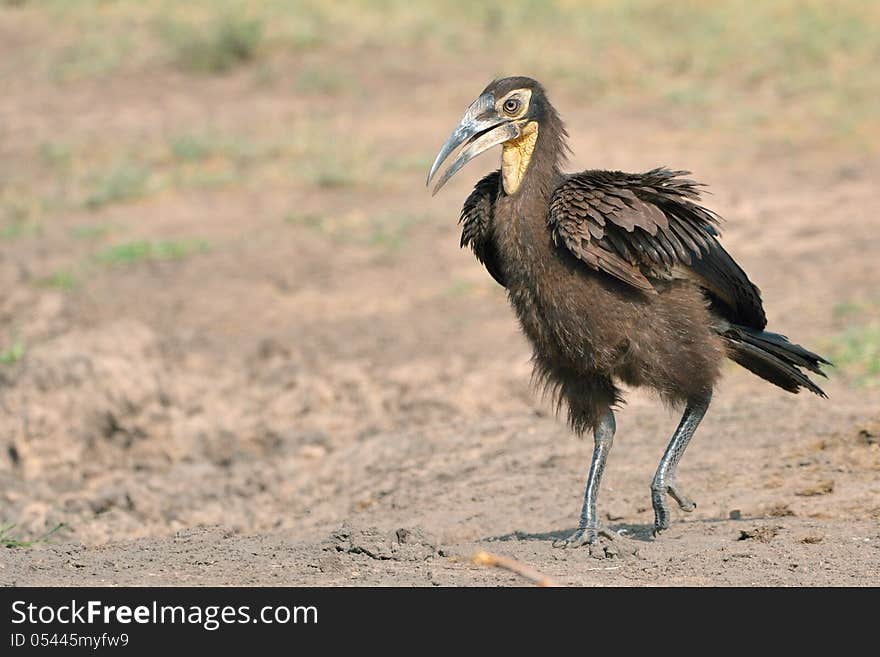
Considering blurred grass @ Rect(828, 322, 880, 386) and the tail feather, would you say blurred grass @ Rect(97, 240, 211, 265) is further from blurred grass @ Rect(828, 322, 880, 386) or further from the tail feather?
the tail feather

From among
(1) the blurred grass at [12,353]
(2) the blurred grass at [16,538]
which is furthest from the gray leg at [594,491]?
(1) the blurred grass at [12,353]

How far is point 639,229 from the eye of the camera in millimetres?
5449

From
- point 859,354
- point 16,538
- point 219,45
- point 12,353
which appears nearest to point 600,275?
point 16,538

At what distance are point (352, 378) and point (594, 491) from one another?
11.8ft

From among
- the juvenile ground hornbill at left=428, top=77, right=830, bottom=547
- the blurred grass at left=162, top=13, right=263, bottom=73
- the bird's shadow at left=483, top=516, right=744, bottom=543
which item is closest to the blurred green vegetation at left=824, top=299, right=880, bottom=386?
the bird's shadow at left=483, top=516, right=744, bottom=543

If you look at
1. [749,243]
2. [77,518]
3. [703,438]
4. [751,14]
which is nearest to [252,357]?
[77,518]

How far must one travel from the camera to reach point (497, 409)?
860 cm

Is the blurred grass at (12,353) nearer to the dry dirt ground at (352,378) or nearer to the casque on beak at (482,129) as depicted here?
the dry dirt ground at (352,378)

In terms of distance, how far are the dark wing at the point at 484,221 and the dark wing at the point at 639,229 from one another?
0.37 meters

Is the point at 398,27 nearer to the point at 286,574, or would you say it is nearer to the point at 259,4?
the point at 259,4

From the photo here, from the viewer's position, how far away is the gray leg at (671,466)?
5.78 meters

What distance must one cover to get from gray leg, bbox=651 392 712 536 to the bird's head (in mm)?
1246

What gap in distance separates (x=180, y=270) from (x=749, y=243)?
4672 millimetres

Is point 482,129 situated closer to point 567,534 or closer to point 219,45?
point 567,534
